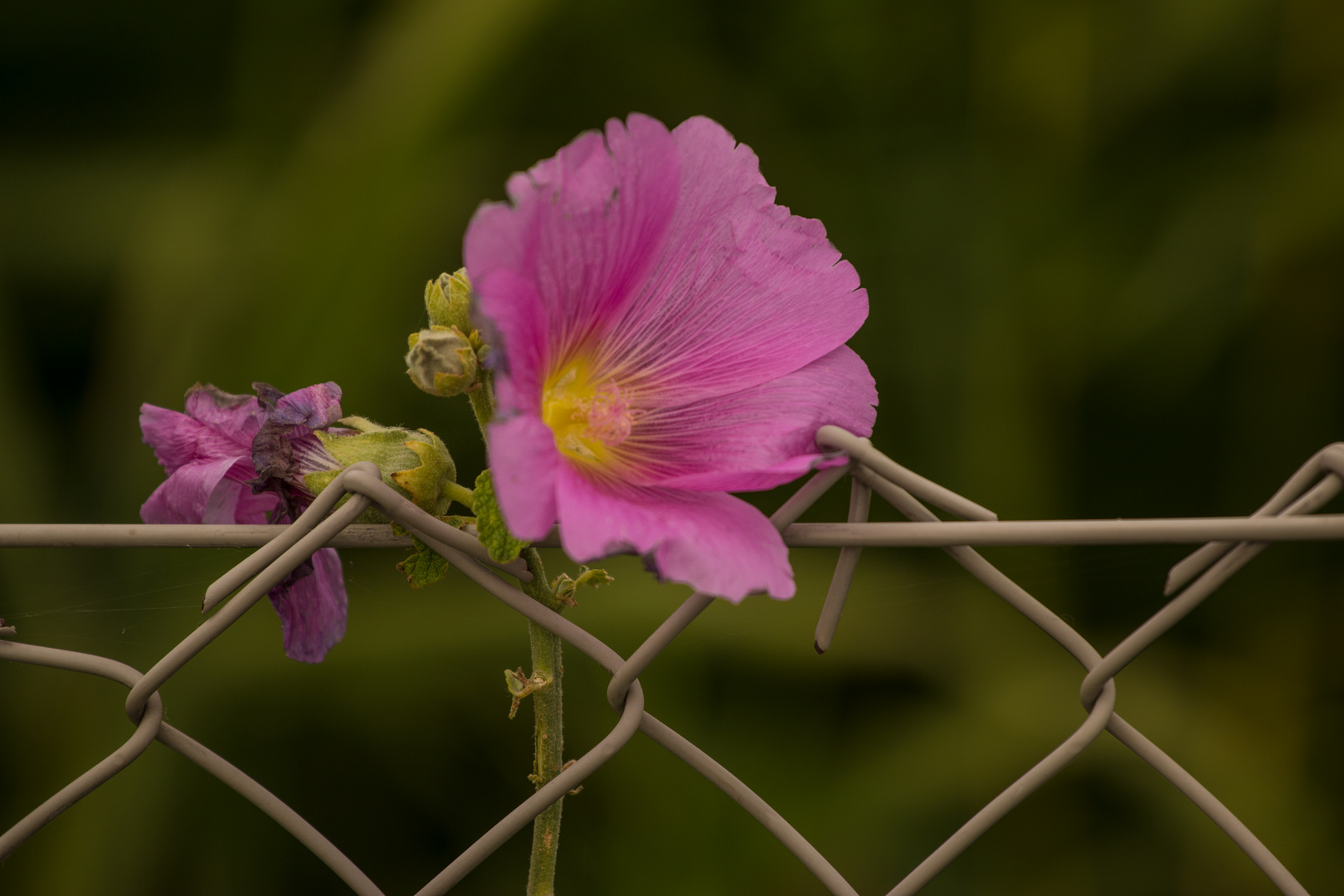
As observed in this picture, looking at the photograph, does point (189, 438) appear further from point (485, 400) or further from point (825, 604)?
point (825, 604)

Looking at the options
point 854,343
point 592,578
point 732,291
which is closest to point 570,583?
point 592,578

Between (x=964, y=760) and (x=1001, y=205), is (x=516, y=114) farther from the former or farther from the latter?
(x=964, y=760)

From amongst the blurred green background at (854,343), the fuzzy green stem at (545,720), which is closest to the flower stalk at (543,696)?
the fuzzy green stem at (545,720)

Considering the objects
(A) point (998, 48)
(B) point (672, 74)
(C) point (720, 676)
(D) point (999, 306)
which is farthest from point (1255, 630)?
(B) point (672, 74)

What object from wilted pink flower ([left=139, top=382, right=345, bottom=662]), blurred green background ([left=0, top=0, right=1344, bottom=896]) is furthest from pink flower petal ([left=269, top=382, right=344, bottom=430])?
blurred green background ([left=0, top=0, right=1344, bottom=896])

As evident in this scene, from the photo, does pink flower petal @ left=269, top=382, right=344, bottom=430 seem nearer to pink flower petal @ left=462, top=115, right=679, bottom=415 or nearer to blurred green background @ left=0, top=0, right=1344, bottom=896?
pink flower petal @ left=462, top=115, right=679, bottom=415

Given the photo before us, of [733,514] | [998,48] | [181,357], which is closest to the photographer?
[733,514]
